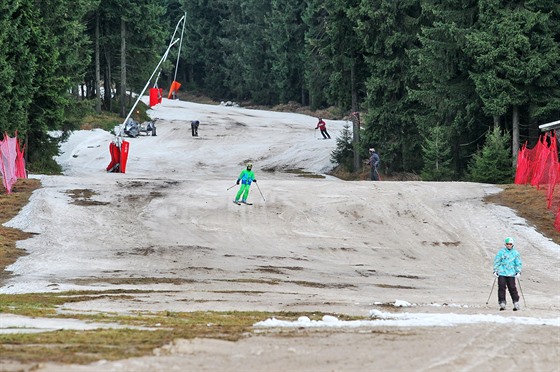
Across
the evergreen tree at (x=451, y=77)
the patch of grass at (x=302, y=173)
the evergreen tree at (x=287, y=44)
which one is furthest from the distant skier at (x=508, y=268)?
the evergreen tree at (x=287, y=44)

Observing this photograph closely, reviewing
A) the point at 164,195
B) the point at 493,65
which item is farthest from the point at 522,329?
the point at 493,65

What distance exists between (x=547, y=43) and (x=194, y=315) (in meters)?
27.7

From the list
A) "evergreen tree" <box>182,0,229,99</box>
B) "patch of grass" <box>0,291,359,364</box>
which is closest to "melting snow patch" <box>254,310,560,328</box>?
"patch of grass" <box>0,291,359,364</box>

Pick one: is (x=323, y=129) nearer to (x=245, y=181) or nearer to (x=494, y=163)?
(x=494, y=163)

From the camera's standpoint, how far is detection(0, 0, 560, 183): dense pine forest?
126 feet

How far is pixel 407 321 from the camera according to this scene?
14.0 m

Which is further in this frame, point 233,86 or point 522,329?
point 233,86

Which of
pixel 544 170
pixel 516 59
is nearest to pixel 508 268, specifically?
pixel 544 170

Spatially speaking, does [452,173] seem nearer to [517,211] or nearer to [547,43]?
[547,43]

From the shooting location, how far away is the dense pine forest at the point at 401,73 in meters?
38.5

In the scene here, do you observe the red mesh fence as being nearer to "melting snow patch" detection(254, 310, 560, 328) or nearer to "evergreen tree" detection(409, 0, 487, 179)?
"evergreen tree" detection(409, 0, 487, 179)

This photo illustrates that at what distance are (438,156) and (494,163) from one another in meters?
3.78

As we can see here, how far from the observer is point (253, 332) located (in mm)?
12234

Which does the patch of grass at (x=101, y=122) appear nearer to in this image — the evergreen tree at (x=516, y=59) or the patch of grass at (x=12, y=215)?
the patch of grass at (x=12, y=215)
